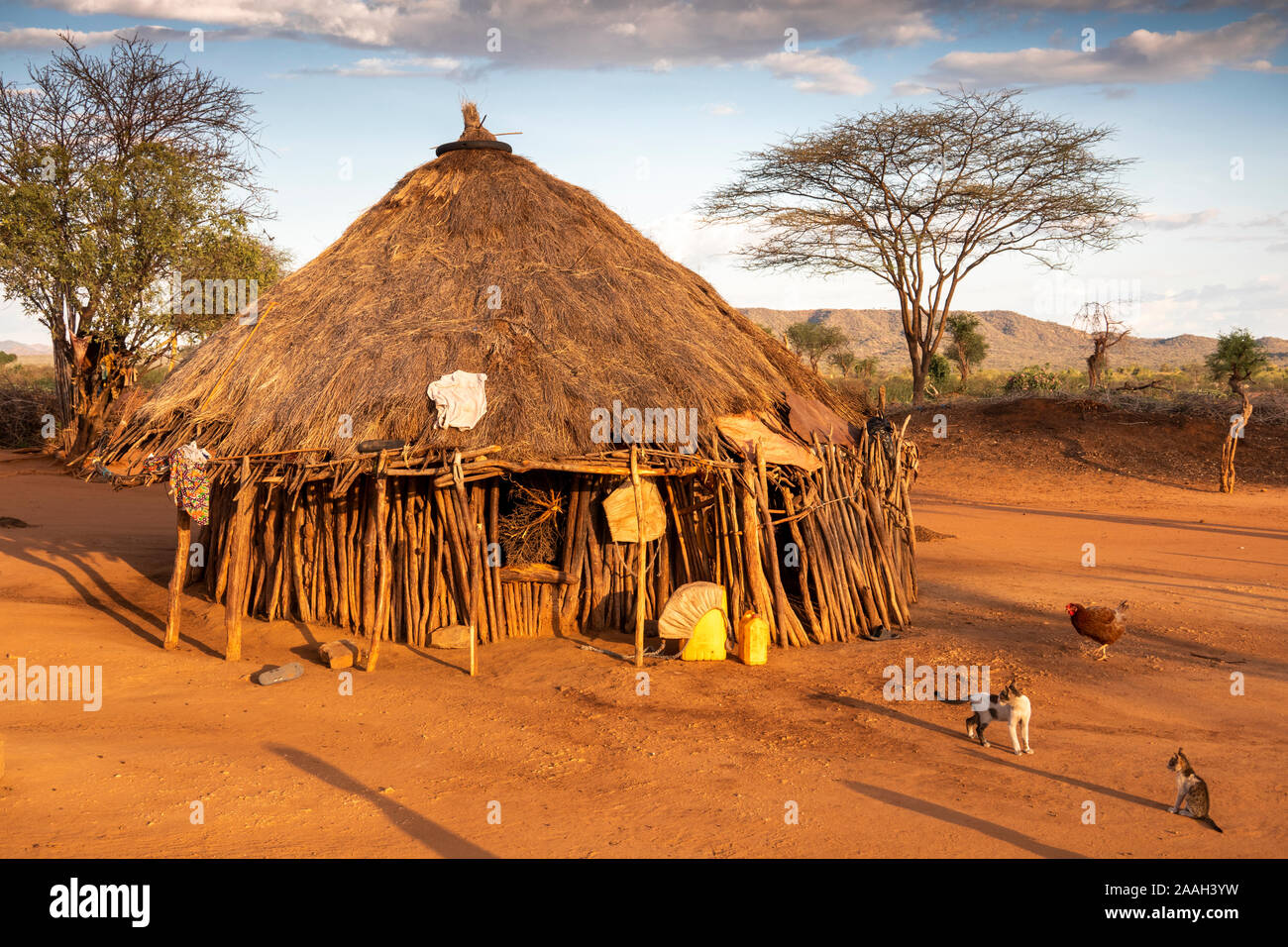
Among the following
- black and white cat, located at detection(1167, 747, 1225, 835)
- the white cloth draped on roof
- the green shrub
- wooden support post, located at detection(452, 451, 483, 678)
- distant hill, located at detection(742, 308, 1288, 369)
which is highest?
distant hill, located at detection(742, 308, 1288, 369)

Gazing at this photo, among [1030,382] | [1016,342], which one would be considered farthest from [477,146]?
[1016,342]

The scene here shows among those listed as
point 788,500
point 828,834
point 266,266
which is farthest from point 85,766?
point 266,266

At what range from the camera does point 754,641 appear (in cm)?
785

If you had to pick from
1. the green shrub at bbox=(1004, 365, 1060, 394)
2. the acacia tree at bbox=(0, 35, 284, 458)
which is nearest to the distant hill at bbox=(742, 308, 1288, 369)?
the green shrub at bbox=(1004, 365, 1060, 394)

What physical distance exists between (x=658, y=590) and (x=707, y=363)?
2.29 meters

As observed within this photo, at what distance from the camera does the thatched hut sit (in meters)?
8.26

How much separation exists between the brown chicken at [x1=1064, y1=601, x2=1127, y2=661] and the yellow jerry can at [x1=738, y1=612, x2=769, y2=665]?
2589 mm

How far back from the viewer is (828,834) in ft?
16.0

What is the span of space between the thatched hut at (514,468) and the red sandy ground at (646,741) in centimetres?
55

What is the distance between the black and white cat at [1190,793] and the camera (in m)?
4.97

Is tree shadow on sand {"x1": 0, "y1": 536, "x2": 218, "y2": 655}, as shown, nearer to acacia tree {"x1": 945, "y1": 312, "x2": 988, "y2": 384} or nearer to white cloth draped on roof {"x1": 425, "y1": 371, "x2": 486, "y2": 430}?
white cloth draped on roof {"x1": 425, "y1": 371, "x2": 486, "y2": 430}

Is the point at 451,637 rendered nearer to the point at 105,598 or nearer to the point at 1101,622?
the point at 105,598

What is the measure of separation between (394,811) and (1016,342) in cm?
7560
